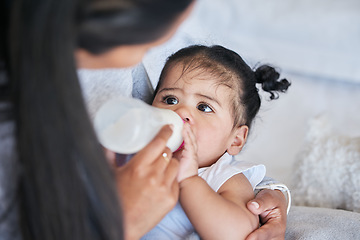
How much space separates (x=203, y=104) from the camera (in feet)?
3.50

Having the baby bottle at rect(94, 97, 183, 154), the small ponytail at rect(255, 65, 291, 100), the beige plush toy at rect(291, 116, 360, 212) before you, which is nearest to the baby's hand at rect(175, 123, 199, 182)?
the baby bottle at rect(94, 97, 183, 154)

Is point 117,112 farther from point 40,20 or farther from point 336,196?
point 336,196

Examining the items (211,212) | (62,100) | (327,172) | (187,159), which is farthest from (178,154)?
(327,172)

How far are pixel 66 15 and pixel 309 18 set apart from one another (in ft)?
6.00

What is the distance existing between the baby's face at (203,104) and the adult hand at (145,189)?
26cm

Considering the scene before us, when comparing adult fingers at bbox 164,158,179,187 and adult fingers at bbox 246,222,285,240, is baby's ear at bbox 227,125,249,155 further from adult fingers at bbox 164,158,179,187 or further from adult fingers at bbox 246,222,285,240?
adult fingers at bbox 164,158,179,187

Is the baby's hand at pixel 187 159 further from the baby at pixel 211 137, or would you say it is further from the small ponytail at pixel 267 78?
the small ponytail at pixel 267 78

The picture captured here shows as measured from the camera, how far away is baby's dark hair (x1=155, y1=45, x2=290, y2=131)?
1106mm

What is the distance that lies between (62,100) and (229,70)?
603 mm

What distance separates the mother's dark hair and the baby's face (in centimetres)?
41

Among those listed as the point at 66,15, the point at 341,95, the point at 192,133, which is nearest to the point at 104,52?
the point at 66,15

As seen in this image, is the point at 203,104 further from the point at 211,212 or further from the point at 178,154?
the point at 211,212

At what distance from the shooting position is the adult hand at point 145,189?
0.75m

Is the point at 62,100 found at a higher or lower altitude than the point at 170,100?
higher
